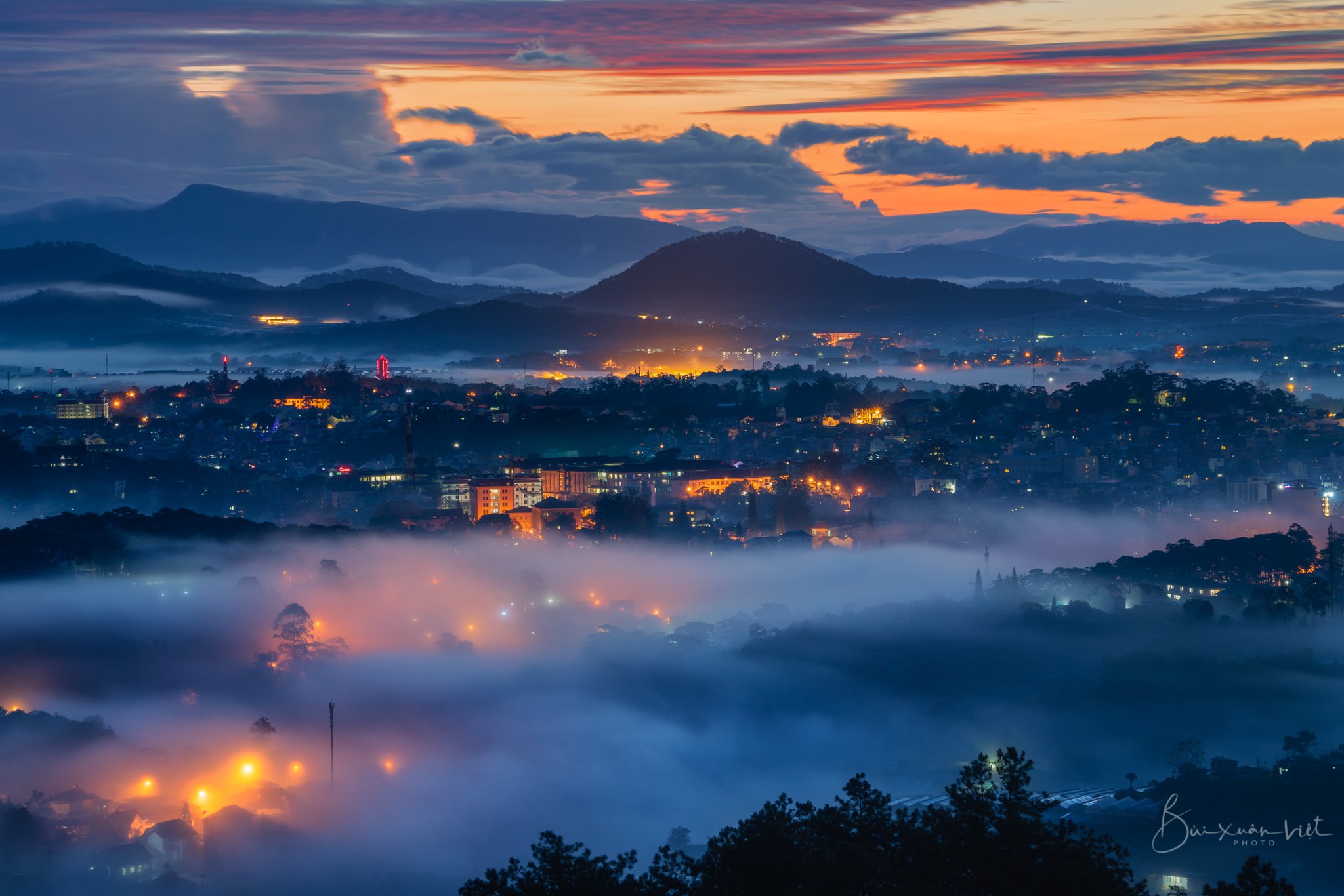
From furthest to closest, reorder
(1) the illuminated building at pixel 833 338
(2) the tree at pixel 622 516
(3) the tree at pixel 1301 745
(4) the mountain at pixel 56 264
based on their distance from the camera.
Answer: (4) the mountain at pixel 56 264
(1) the illuminated building at pixel 833 338
(2) the tree at pixel 622 516
(3) the tree at pixel 1301 745

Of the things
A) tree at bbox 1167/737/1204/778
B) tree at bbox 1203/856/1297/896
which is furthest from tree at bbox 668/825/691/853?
tree at bbox 1203/856/1297/896

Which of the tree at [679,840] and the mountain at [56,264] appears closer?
the tree at [679,840]

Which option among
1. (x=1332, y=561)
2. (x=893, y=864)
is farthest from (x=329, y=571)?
(x=893, y=864)

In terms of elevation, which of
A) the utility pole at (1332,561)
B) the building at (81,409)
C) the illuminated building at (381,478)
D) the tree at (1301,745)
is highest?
the utility pole at (1332,561)

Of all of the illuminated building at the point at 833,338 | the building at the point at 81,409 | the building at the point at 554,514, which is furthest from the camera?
the illuminated building at the point at 833,338

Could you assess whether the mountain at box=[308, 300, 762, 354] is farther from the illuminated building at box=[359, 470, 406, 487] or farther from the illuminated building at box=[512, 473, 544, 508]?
the illuminated building at box=[512, 473, 544, 508]

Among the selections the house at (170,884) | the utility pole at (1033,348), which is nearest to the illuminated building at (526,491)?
the utility pole at (1033,348)

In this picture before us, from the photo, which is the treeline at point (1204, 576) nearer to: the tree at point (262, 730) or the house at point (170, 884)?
the tree at point (262, 730)
